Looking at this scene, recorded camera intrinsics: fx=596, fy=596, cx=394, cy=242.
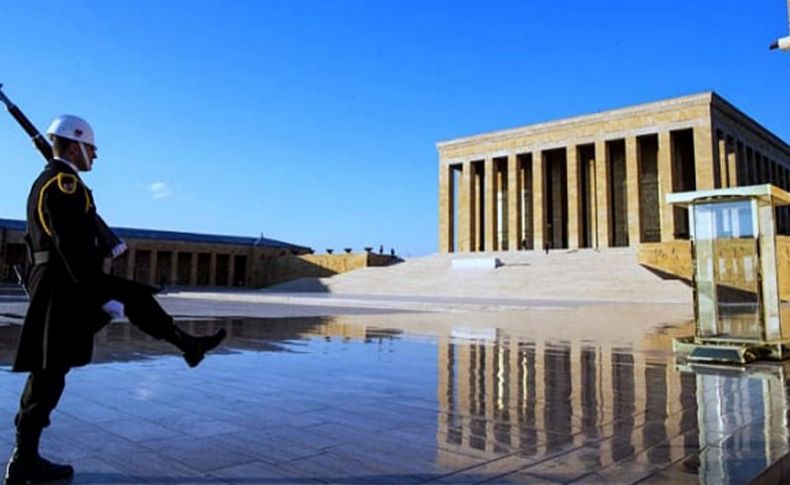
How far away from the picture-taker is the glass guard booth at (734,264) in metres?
7.81

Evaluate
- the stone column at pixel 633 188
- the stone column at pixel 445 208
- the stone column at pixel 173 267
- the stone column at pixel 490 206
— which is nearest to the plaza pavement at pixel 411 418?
the stone column at pixel 633 188

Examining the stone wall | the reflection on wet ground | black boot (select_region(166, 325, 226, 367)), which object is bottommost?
the reflection on wet ground

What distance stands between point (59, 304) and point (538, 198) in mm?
49095

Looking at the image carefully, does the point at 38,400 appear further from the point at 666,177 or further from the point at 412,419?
the point at 666,177

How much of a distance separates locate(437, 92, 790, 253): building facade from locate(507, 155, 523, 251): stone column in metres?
0.09

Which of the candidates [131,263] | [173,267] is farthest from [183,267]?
[131,263]

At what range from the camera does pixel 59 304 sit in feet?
9.45

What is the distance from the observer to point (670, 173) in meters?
43.1

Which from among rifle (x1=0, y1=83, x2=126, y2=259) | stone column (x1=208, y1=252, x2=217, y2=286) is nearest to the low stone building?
stone column (x1=208, y1=252, x2=217, y2=286)

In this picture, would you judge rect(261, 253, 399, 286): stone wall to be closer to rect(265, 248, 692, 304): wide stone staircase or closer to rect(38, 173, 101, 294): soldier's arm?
rect(265, 248, 692, 304): wide stone staircase

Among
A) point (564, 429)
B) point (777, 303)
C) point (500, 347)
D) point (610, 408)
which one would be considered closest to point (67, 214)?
point (564, 429)

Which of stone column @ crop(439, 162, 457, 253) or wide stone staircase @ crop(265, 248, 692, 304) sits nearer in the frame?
wide stone staircase @ crop(265, 248, 692, 304)

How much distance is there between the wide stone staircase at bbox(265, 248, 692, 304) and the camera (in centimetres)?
2862

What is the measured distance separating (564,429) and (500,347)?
4817 millimetres
